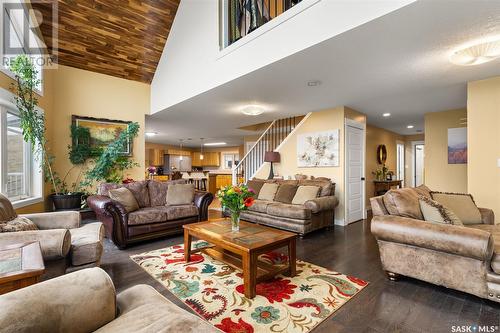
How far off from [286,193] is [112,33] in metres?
4.47

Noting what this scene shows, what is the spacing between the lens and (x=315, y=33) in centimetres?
245

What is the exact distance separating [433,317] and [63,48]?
21.1 ft

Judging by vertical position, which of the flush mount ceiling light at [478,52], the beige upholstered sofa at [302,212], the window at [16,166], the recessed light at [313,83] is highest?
the recessed light at [313,83]

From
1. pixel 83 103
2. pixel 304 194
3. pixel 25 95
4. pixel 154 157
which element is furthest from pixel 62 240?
pixel 154 157

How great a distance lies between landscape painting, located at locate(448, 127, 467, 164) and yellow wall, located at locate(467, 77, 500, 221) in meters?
1.60

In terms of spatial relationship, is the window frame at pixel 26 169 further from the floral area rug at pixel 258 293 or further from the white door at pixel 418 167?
the white door at pixel 418 167

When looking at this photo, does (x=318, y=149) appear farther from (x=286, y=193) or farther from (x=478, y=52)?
(x=478, y=52)

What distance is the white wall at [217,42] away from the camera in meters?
2.25

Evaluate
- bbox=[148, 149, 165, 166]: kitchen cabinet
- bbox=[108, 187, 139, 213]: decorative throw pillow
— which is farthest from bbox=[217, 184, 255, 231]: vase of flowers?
bbox=[148, 149, 165, 166]: kitchen cabinet

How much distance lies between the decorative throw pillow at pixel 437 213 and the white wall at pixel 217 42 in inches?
74.5

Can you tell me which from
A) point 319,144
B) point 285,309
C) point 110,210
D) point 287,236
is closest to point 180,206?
point 110,210

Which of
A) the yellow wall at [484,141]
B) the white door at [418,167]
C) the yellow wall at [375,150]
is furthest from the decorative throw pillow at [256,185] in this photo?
the white door at [418,167]

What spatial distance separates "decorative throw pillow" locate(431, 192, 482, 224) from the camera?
2863 millimetres

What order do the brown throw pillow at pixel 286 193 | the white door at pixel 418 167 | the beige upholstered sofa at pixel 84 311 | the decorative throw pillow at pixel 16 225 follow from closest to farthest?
1. the beige upholstered sofa at pixel 84 311
2. the decorative throw pillow at pixel 16 225
3. the brown throw pillow at pixel 286 193
4. the white door at pixel 418 167
